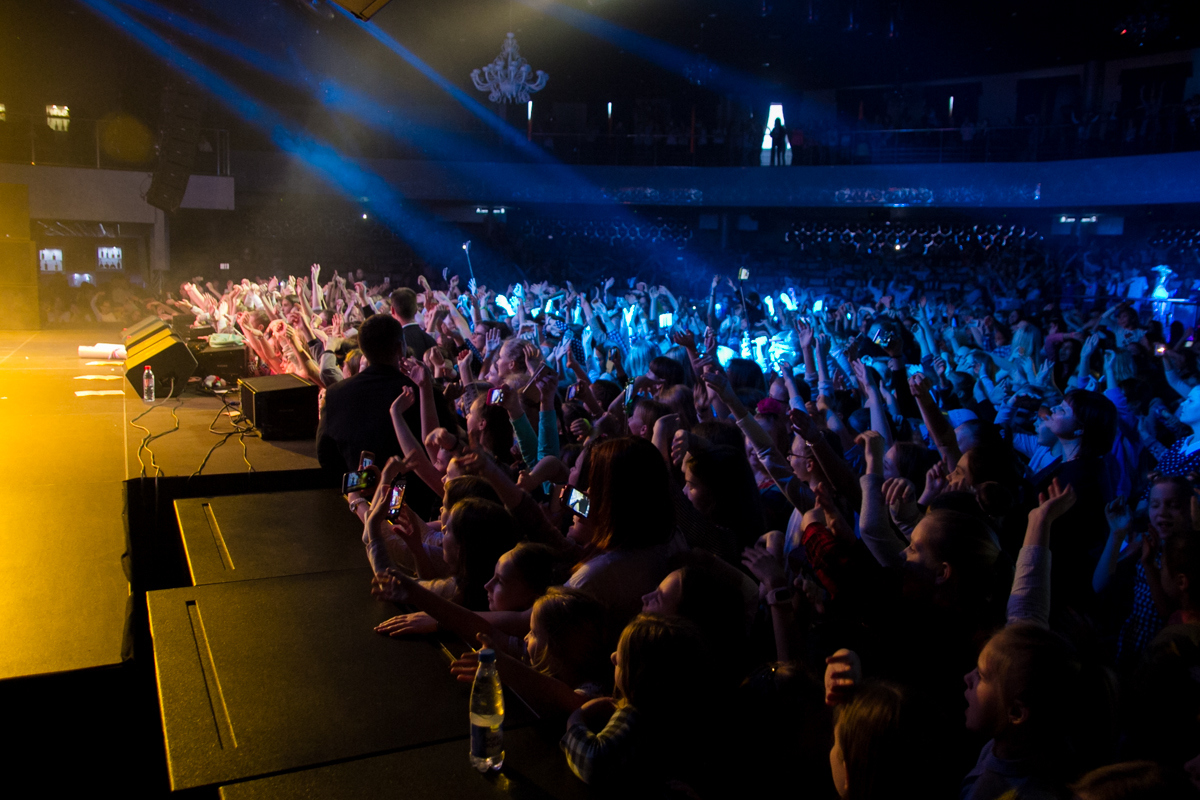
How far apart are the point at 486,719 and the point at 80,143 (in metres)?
16.8

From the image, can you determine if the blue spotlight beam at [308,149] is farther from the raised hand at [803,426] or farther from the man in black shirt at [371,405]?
the raised hand at [803,426]

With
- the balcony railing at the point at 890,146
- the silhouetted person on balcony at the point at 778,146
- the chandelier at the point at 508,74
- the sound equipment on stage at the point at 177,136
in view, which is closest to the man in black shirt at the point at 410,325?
the sound equipment on stage at the point at 177,136

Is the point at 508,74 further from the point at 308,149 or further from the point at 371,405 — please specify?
the point at 371,405

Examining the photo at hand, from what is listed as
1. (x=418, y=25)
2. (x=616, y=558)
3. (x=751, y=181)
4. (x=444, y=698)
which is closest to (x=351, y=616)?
(x=444, y=698)

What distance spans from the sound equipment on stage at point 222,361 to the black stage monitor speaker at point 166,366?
1.42 feet

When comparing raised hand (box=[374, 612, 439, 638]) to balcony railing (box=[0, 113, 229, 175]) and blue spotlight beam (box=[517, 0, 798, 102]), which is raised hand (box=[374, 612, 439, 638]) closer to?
blue spotlight beam (box=[517, 0, 798, 102])

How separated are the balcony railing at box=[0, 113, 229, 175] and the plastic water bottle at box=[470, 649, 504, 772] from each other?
48.9 feet

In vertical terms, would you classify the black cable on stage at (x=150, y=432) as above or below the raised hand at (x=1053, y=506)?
below

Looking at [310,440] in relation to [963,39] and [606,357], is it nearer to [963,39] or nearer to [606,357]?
[606,357]

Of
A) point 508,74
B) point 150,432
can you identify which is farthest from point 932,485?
point 508,74

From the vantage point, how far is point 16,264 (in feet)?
44.9

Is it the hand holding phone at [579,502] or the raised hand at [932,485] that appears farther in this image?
the raised hand at [932,485]

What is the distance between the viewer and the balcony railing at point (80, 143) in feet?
45.9

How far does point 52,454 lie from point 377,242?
14.9 metres
